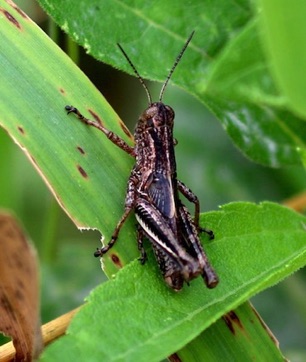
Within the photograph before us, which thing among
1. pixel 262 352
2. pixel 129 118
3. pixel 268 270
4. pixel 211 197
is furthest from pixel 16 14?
pixel 129 118

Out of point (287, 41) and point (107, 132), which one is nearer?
point (287, 41)

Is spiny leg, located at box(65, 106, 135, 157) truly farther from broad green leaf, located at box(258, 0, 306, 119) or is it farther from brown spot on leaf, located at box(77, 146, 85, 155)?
broad green leaf, located at box(258, 0, 306, 119)

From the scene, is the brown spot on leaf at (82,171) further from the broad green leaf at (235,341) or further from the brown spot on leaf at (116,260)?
the broad green leaf at (235,341)

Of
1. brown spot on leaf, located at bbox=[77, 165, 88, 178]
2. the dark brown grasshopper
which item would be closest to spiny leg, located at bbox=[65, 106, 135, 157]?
the dark brown grasshopper

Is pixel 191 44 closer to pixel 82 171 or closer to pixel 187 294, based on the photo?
pixel 82 171

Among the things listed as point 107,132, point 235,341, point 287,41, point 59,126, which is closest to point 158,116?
point 107,132

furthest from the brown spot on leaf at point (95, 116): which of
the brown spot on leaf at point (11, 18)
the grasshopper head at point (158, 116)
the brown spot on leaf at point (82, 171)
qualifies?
the grasshopper head at point (158, 116)

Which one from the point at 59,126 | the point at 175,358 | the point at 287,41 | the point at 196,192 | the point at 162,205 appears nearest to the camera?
the point at 287,41
